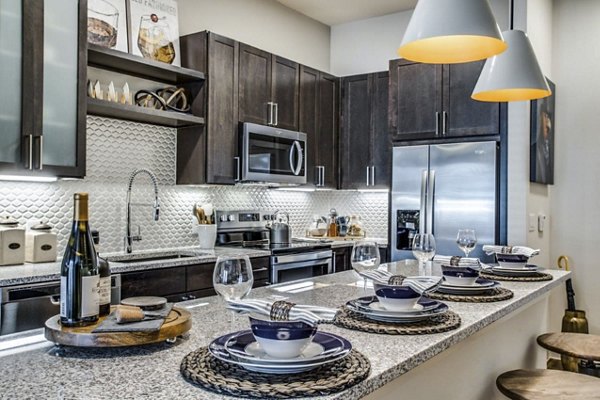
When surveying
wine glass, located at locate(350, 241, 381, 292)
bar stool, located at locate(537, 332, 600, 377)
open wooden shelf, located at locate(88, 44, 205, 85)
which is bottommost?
bar stool, located at locate(537, 332, 600, 377)

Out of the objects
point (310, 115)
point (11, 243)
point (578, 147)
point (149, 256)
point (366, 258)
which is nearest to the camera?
point (366, 258)

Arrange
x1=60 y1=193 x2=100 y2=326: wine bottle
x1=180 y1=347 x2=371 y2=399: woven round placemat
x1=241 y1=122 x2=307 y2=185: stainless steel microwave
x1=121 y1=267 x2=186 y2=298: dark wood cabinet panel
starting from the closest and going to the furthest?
x1=180 y1=347 x2=371 y2=399: woven round placemat
x1=60 y1=193 x2=100 y2=326: wine bottle
x1=121 y1=267 x2=186 y2=298: dark wood cabinet panel
x1=241 y1=122 x2=307 y2=185: stainless steel microwave

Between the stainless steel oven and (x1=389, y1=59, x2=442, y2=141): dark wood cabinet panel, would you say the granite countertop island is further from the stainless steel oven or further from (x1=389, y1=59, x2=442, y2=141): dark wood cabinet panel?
(x1=389, y1=59, x2=442, y2=141): dark wood cabinet panel

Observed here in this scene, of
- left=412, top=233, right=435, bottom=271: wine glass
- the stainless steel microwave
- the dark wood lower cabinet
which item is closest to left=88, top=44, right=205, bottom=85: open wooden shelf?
the stainless steel microwave

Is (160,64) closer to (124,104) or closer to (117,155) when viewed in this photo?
(124,104)

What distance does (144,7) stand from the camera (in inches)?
142

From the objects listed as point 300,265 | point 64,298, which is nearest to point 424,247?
point 64,298

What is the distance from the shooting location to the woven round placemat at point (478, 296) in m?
1.77

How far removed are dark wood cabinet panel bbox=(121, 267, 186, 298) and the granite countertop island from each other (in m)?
1.35

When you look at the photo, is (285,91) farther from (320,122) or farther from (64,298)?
(64,298)

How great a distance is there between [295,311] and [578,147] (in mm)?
4065

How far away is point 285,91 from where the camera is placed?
4441 mm

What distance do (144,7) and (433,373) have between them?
119 inches

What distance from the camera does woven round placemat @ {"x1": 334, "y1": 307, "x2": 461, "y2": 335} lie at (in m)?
1.33
